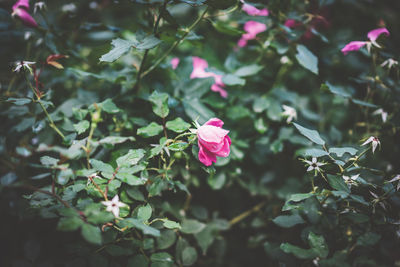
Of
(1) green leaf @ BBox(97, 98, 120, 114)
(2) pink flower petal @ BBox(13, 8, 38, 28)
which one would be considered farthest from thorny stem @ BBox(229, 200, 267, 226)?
(2) pink flower petal @ BBox(13, 8, 38, 28)

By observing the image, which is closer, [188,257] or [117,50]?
[117,50]

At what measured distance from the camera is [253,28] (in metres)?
1.35

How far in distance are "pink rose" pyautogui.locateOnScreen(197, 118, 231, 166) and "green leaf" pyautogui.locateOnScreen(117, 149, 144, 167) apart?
0.64ft

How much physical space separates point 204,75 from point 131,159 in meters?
0.65

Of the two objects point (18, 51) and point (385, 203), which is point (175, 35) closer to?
point (385, 203)

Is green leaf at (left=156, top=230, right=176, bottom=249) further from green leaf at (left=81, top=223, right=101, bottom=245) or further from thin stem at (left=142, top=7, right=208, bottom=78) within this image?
thin stem at (left=142, top=7, right=208, bottom=78)

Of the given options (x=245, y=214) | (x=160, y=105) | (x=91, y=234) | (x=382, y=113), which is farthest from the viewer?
(x=245, y=214)

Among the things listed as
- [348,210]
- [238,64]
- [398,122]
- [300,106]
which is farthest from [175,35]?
[398,122]

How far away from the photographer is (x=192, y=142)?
0.86 m

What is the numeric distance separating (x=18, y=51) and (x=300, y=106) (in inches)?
66.3

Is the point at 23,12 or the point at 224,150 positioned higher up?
the point at 23,12

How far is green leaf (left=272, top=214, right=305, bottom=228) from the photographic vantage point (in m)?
0.97

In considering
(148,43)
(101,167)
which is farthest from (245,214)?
(148,43)

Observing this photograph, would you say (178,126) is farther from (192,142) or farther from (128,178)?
(128,178)
